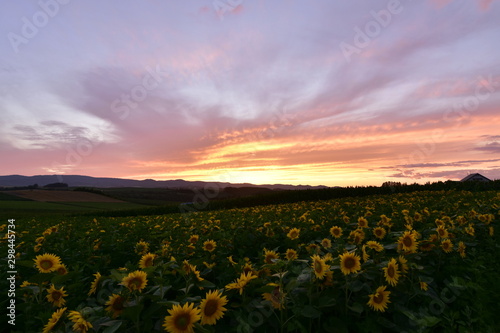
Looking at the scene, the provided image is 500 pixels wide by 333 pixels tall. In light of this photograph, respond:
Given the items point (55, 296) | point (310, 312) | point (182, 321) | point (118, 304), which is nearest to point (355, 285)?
point (310, 312)

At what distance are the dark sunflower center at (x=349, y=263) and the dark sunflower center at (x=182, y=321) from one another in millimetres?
1391

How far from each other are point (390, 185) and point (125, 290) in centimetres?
3232

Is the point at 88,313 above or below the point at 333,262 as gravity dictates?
below

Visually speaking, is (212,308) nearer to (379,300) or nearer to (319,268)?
(319,268)

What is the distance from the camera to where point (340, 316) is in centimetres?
256

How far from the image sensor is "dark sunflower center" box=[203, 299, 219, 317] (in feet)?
7.16

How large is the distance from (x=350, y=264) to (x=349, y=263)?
0.04 ft

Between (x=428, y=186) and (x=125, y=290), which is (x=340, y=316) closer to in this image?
(x=125, y=290)

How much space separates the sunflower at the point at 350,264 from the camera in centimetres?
254

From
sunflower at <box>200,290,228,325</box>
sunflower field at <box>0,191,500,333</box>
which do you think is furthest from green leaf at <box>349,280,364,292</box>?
sunflower at <box>200,290,228,325</box>

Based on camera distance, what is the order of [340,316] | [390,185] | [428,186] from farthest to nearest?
[390,185] → [428,186] → [340,316]

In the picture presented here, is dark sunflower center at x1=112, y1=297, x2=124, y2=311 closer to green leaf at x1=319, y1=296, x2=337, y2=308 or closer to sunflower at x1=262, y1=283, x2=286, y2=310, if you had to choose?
sunflower at x1=262, y1=283, x2=286, y2=310

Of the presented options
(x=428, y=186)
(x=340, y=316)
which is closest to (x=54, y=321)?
(x=340, y=316)

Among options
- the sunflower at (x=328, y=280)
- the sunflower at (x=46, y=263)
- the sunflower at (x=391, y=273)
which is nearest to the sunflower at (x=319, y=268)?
the sunflower at (x=328, y=280)
